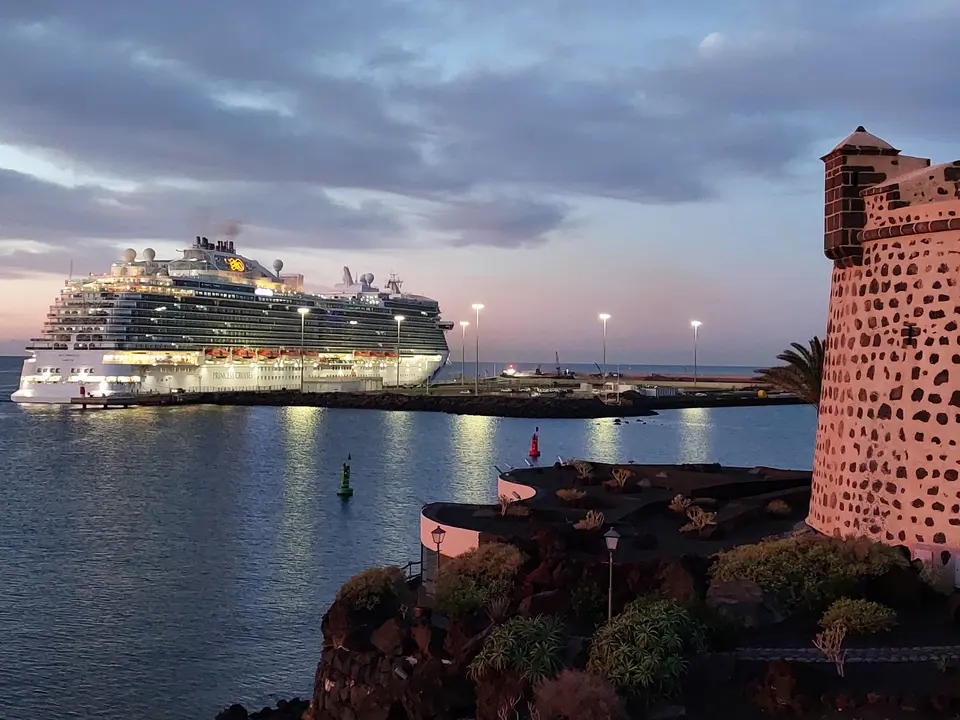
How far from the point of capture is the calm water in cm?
1667

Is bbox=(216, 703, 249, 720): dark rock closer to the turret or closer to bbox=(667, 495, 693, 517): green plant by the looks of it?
bbox=(667, 495, 693, 517): green plant

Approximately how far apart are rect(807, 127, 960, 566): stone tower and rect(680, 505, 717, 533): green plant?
2.44 meters

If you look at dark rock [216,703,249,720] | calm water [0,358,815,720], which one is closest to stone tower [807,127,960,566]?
dark rock [216,703,249,720]

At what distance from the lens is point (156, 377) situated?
Result: 9944 cm

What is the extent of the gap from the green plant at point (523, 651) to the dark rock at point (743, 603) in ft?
7.04

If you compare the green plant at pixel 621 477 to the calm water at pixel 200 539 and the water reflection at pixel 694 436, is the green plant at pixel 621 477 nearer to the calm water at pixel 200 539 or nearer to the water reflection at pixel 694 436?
the calm water at pixel 200 539

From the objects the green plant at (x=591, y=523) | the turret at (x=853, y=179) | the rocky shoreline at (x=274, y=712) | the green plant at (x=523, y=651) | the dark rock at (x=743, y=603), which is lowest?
the rocky shoreline at (x=274, y=712)

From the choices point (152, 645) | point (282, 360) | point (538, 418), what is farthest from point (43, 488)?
point (282, 360)

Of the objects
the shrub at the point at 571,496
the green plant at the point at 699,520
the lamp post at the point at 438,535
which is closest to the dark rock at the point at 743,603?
the lamp post at the point at 438,535

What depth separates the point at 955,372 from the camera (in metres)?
12.9

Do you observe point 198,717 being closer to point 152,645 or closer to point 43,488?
point 152,645

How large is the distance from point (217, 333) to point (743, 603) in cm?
10199

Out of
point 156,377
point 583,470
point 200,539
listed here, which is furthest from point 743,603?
point 156,377

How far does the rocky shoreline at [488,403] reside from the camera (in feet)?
292
